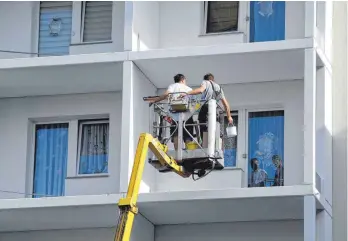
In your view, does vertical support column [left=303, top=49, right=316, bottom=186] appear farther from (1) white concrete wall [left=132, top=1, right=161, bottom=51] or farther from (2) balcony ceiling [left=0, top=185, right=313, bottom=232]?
(1) white concrete wall [left=132, top=1, right=161, bottom=51]

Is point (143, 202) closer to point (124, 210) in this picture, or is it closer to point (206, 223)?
point (206, 223)

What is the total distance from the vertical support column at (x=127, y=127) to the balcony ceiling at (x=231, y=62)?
1.11 ft

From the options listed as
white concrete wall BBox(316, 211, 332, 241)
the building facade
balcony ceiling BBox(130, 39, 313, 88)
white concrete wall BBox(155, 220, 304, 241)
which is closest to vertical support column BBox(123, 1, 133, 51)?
the building facade

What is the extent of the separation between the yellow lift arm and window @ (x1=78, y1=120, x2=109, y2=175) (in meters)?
3.97

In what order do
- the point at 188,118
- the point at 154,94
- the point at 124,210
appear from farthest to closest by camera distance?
the point at 154,94 < the point at 188,118 < the point at 124,210

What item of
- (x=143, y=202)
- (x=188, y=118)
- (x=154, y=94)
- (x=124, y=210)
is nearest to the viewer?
(x=124, y=210)

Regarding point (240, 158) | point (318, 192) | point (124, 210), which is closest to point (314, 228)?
point (318, 192)

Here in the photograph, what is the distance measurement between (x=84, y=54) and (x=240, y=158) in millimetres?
3490

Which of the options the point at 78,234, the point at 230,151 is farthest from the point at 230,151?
the point at 78,234

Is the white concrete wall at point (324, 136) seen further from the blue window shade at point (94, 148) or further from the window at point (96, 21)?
the window at point (96, 21)

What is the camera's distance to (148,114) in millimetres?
28875

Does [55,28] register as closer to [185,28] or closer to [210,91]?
[185,28]

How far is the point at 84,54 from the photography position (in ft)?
→ 93.6

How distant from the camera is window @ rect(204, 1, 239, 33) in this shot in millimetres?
29219
